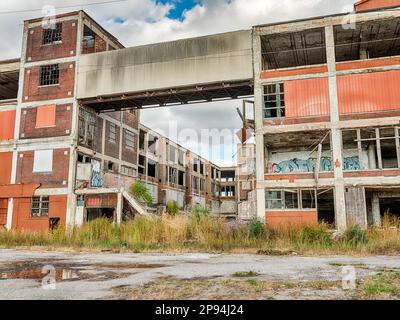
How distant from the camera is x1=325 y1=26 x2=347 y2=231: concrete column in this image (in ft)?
65.5

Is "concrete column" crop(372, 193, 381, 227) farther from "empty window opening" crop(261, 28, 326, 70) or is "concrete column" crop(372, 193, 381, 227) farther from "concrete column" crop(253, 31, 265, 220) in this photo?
"empty window opening" crop(261, 28, 326, 70)

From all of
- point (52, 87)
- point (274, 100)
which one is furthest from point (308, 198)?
point (52, 87)

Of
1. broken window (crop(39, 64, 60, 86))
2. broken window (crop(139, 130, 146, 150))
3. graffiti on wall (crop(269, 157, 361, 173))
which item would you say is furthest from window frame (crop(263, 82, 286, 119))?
broken window (crop(139, 130, 146, 150))

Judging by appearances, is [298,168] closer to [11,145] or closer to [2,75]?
[11,145]

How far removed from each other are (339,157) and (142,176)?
67.4 feet

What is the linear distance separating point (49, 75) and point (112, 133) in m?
6.03

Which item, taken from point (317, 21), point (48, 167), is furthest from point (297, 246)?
point (48, 167)

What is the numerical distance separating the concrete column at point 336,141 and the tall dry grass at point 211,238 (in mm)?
3469

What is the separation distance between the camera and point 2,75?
28.9 metres

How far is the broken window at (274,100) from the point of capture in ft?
72.3

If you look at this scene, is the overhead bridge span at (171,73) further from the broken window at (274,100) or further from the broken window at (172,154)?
the broken window at (172,154)

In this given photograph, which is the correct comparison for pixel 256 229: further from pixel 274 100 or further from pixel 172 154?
pixel 172 154

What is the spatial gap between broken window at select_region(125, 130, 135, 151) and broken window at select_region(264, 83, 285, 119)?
1295 centimetres

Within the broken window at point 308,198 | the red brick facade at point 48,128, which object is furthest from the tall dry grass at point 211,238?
the red brick facade at point 48,128
